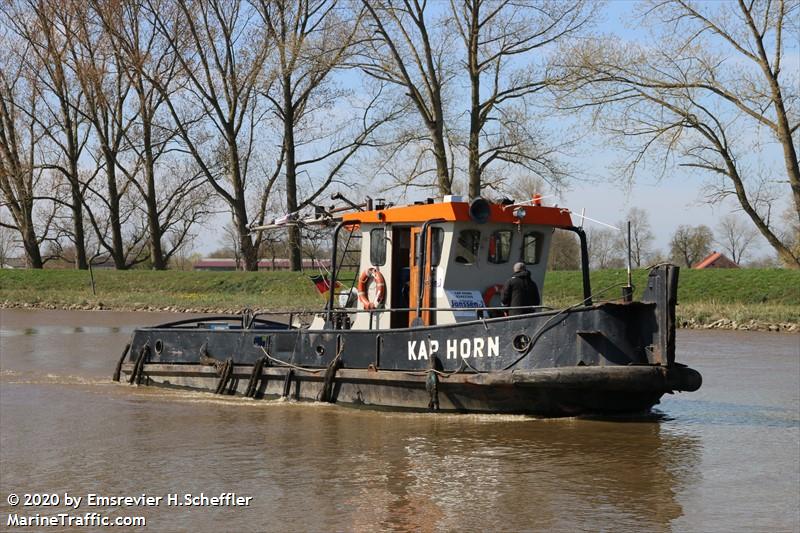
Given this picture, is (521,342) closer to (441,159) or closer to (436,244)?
(436,244)

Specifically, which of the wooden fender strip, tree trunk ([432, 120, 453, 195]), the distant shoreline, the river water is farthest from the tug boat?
tree trunk ([432, 120, 453, 195])

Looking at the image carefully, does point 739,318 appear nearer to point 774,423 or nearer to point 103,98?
point 774,423

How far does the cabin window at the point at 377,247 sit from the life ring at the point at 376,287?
0.42 ft

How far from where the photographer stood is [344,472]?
31.2ft

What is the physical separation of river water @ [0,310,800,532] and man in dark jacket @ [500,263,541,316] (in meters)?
1.33

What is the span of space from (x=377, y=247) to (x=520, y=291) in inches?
88.3

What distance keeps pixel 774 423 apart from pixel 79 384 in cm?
1021

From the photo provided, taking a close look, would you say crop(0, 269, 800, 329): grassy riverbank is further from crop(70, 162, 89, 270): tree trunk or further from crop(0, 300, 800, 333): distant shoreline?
crop(70, 162, 89, 270): tree trunk

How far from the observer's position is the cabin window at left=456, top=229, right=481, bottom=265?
12.8 m

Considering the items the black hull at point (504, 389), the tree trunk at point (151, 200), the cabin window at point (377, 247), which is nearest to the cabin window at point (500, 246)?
the cabin window at point (377, 247)

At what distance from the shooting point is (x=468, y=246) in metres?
12.9

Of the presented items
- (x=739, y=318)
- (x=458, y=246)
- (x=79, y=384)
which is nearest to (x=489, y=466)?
(x=458, y=246)

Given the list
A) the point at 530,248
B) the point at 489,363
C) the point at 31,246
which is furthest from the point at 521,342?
the point at 31,246

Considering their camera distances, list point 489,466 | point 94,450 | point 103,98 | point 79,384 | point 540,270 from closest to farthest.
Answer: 1. point 489,466
2. point 94,450
3. point 540,270
4. point 79,384
5. point 103,98
